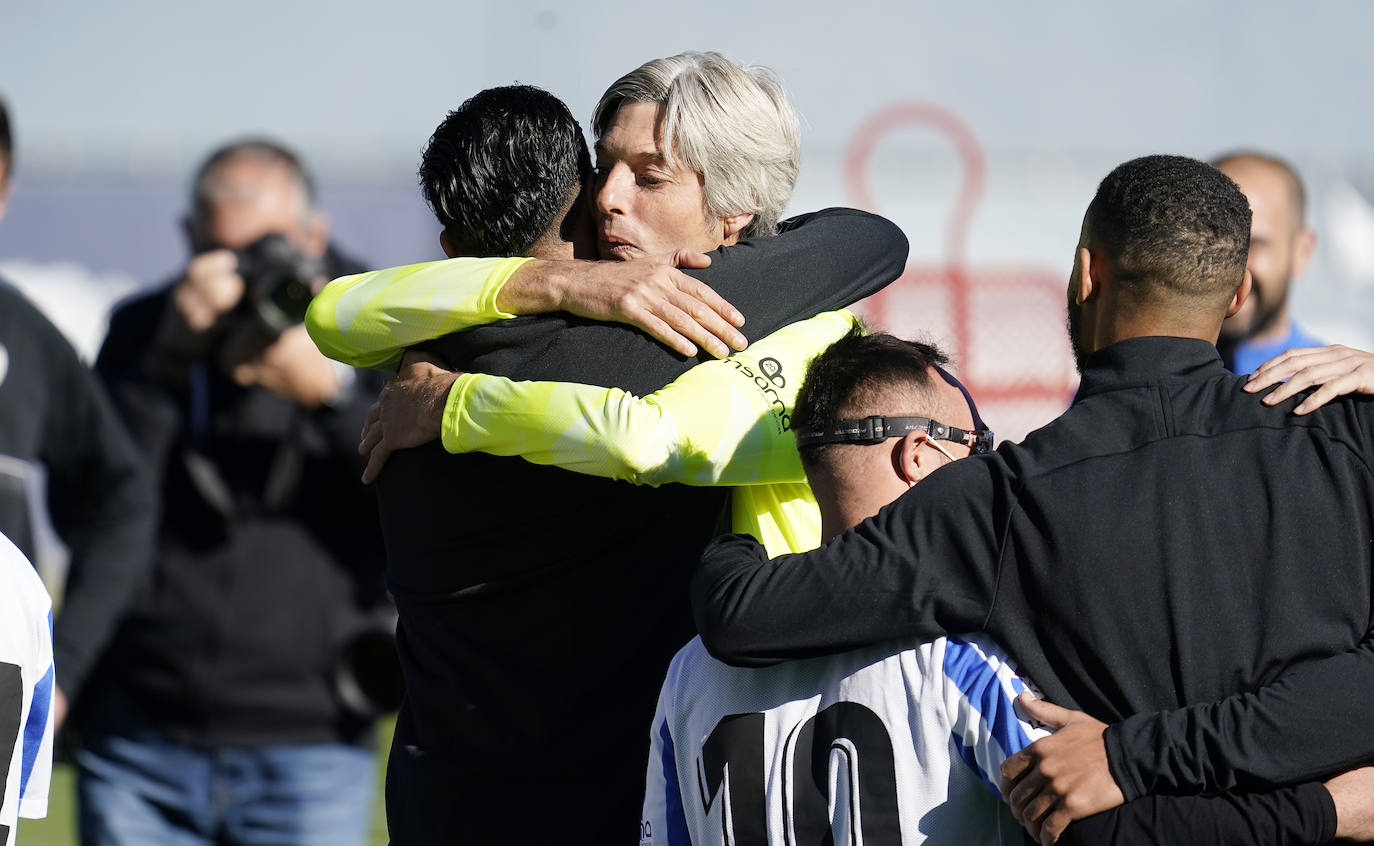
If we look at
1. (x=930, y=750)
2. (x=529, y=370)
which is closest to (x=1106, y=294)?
(x=930, y=750)

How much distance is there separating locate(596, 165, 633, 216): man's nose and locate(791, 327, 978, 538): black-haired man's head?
0.44 m

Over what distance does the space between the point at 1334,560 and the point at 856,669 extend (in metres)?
0.55

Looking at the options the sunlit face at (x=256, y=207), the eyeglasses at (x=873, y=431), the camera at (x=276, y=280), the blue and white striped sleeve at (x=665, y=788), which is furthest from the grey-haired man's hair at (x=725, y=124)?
the sunlit face at (x=256, y=207)

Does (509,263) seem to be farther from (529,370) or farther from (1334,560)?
(1334,560)

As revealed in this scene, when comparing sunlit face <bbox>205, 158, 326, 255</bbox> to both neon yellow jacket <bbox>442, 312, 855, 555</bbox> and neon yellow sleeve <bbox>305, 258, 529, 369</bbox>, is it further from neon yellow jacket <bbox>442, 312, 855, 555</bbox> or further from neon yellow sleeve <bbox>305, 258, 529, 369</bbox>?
neon yellow jacket <bbox>442, 312, 855, 555</bbox>

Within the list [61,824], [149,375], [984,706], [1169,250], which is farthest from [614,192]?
[61,824]

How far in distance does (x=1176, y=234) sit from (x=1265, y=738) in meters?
0.61

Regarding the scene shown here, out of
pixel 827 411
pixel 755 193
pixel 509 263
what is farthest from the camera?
pixel 755 193

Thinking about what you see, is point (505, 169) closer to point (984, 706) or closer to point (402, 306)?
point (402, 306)

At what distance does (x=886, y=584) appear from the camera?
1703 mm

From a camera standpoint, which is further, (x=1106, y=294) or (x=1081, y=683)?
(x=1106, y=294)

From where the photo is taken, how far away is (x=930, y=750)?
175 cm

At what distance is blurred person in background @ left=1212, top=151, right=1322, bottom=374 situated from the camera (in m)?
4.30

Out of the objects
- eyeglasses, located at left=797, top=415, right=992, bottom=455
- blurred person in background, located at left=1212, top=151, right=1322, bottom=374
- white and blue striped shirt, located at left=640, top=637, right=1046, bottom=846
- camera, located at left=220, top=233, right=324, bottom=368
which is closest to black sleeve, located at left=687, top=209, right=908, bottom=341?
eyeglasses, located at left=797, top=415, right=992, bottom=455
